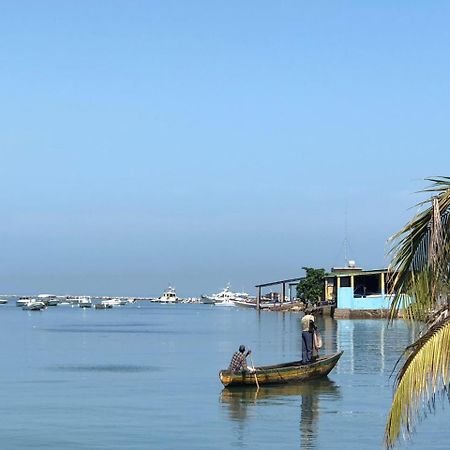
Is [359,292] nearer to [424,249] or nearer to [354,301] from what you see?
[354,301]

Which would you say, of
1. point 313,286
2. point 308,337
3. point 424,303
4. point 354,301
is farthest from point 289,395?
point 313,286

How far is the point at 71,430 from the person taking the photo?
2328 centimetres

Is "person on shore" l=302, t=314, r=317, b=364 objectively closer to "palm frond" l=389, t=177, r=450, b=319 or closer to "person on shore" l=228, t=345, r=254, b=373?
"person on shore" l=228, t=345, r=254, b=373

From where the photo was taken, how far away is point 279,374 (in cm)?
2956

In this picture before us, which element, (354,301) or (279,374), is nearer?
(279,374)

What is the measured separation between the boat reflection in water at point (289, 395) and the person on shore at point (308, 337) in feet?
2.63

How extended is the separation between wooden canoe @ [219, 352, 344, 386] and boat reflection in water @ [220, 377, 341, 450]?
0.58 feet

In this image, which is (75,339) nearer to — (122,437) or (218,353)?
(218,353)

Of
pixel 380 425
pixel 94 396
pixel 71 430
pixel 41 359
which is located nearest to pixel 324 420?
pixel 380 425

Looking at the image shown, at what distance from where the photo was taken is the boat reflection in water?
24641 millimetres

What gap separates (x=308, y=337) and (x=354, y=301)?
5981cm

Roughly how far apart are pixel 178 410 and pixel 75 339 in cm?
4208

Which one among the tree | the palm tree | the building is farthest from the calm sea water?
the tree


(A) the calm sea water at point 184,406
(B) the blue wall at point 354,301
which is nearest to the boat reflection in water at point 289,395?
(A) the calm sea water at point 184,406
